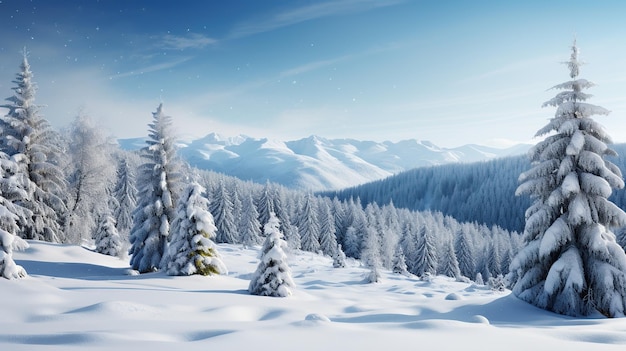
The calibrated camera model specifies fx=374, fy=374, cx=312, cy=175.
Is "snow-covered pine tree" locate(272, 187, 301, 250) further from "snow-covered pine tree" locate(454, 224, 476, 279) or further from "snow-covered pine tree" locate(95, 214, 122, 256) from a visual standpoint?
"snow-covered pine tree" locate(95, 214, 122, 256)

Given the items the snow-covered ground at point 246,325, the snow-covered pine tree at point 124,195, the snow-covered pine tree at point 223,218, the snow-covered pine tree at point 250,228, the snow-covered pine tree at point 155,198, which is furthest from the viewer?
the snow-covered pine tree at point 250,228

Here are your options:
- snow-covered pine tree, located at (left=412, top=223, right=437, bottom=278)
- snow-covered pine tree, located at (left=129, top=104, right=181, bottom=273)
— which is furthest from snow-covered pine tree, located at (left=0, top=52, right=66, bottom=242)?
snow-covered pine tree, located at (left=412, top=223, right=437, bottom=278)

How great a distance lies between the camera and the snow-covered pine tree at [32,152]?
24.2 metres

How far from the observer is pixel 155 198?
24.0 m

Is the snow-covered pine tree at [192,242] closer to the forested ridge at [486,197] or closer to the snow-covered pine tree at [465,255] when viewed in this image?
the snow-covered pine tree at [465,255]

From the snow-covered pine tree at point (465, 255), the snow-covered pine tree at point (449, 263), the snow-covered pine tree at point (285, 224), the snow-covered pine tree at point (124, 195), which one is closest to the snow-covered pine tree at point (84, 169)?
the snow-covered pine tree at point (124, 195)

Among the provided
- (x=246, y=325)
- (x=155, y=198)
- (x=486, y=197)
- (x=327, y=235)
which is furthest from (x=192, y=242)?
(x=486, y=197)

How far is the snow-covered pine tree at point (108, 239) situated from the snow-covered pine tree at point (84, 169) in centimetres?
145

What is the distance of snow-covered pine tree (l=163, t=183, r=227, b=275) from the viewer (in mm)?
20312

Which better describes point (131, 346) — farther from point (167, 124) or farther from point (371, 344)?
point (167, 124)

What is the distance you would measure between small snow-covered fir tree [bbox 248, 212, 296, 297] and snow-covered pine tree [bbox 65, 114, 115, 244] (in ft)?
58.6

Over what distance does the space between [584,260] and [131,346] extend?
14.5 meters

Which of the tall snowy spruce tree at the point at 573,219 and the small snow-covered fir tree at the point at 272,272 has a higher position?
the tall snowy spruce tree at the point at 573,219

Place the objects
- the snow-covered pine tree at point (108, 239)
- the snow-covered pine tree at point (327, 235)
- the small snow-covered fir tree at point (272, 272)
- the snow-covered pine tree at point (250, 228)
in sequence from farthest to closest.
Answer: the snow-covered pine tree at point (327, 235), the snow-covered pine tree at point (250, 228), the snow-covered pine tree at point (108, 239), the small snow-covered fir tree at point (272, 272)
